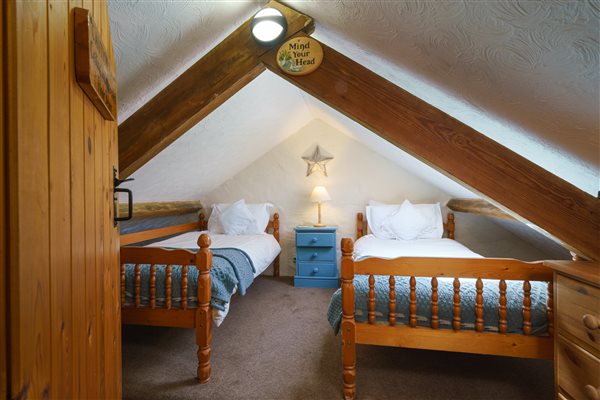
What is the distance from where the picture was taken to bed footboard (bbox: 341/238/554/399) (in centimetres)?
124

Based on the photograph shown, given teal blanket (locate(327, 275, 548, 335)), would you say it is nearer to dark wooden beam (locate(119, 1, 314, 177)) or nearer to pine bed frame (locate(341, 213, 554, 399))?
pine bed frame (locate(341, 213, 554, 399))

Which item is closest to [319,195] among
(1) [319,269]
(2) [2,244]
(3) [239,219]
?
(1) [319,269]

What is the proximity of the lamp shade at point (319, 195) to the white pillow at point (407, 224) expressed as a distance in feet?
2.46

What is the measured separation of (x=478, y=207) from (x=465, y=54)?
A: 1947mm

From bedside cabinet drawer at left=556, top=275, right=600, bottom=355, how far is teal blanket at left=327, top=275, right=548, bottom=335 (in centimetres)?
15

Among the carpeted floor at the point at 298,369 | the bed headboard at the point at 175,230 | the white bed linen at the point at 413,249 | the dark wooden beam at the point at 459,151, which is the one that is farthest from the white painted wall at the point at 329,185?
the dark wooden beam at the point at 459,151

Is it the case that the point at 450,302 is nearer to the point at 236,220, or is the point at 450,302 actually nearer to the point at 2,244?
the point at 2,244

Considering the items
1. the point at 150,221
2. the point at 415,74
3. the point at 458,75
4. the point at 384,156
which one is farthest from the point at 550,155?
the point at 150,221

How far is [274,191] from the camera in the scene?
356cm

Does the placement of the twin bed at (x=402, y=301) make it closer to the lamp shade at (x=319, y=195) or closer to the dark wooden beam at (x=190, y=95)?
the dark wooden beam at (x=190, y=95)

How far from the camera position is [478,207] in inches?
95.7

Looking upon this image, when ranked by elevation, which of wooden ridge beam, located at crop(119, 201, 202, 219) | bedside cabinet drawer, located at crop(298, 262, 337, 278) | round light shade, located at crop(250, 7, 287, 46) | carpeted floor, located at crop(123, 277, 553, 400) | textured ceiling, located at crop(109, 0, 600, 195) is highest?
round light shade, located at crop(250, 7, 287, 46)

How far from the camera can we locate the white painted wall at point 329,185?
124 inches

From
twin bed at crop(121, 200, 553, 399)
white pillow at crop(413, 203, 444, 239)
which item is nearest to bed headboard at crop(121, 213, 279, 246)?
twin bed at crop(121, 200, 553, 399)
